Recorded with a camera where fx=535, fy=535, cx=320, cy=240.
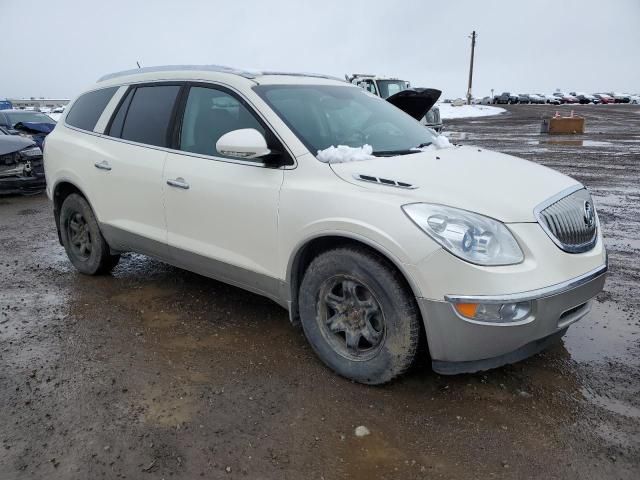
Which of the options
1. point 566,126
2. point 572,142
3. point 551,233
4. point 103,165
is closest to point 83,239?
point 103,165

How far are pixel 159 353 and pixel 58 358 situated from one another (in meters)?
0.66

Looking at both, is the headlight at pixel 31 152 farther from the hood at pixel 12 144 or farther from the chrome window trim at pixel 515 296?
the chrome window trim at pixel 515 296

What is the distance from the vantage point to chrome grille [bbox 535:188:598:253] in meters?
2.87

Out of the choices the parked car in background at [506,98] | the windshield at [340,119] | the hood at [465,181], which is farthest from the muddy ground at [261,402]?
the parked car in background at [506,98]

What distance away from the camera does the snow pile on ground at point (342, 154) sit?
3.23 metres

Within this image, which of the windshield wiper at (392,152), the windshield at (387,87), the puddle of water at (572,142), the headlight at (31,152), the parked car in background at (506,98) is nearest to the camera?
the windshield wiper at (392,152)

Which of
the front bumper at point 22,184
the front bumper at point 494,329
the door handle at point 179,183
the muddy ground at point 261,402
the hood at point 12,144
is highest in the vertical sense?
the door handle at point 179,183

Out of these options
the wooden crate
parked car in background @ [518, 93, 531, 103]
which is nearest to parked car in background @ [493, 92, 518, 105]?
parked car in background @ [518, 93, 531, 103]

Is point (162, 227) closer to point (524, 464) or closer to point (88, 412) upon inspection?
point (88, 412)

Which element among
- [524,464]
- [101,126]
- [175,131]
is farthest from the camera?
[101,126]

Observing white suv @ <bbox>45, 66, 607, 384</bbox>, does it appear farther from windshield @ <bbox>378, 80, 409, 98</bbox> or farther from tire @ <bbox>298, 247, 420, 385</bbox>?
windshield @ <bbox>378, 80, 409, 98</bbox>

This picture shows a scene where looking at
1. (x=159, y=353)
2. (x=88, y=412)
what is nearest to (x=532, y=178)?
(x=159, y=353)

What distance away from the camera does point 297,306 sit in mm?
3438

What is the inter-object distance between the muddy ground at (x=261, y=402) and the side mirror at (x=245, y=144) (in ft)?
4.40
